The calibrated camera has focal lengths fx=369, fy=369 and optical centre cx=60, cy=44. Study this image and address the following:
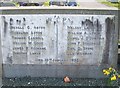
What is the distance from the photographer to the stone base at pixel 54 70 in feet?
18.9

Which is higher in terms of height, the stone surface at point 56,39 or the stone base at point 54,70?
the stone surface at point 56,39

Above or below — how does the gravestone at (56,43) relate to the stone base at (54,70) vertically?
above

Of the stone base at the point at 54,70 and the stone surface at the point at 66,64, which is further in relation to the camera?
the stone base at the point at 54,70

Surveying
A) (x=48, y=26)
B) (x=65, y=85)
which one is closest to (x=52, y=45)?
(x=48, y=26)

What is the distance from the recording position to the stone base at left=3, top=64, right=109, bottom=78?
5.75m

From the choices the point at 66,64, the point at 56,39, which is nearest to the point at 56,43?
the point at 56,39

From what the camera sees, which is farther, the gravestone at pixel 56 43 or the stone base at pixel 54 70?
the stone base at pixel 54 70

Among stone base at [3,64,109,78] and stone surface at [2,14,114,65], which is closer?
stone surface at [2,14,114,65]

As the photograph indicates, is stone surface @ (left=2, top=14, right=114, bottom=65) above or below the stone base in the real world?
above

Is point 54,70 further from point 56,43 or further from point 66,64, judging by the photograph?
point 56,43

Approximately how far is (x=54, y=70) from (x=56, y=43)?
0.43 meters

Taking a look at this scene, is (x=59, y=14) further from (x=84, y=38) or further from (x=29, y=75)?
(x=29, y=75)

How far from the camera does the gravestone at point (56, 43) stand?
5621 millimetres

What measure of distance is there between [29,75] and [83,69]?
849mm
